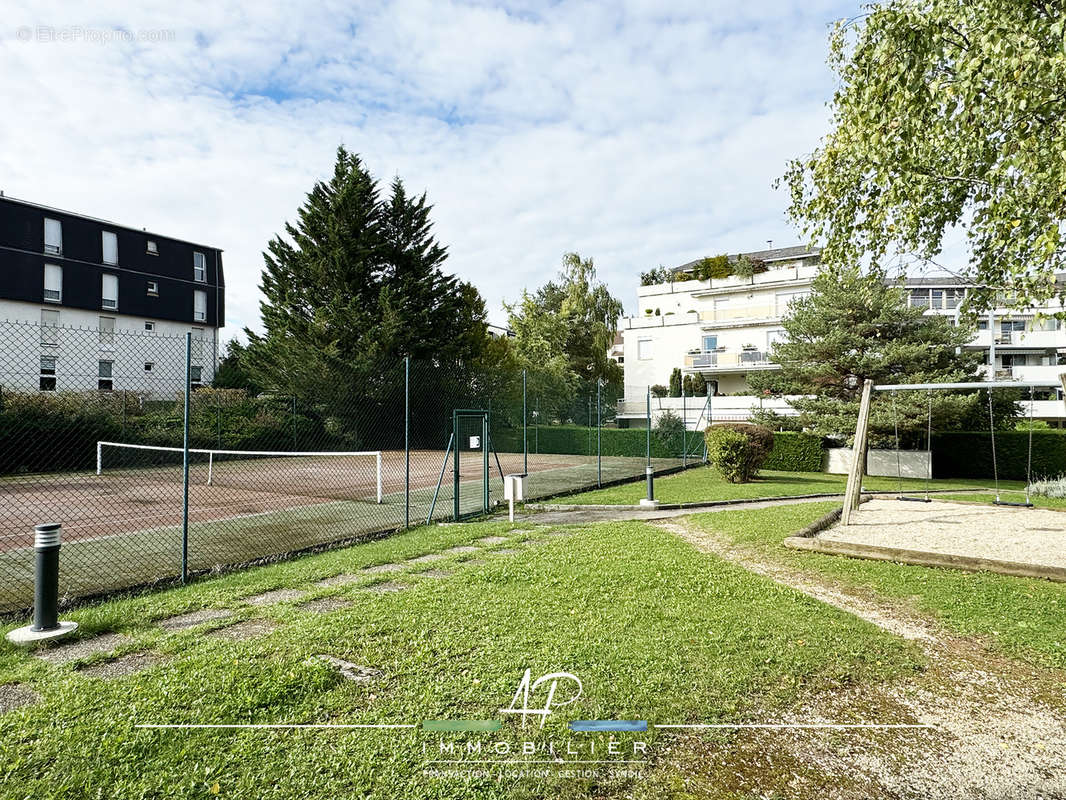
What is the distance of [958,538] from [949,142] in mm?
5115

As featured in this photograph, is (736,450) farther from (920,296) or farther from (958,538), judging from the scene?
(920,296)

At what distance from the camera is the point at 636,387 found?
45.1 metres

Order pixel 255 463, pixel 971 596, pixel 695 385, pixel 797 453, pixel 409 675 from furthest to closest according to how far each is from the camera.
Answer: pixel 695 385 → pixel 797 453 → pixel 255 463 → pixel 971 596 → pixel 409 675

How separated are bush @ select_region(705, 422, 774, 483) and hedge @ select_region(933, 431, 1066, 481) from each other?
8.89 metres

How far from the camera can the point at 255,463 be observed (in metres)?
18.8

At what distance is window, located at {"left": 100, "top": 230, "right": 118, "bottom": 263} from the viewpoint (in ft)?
125

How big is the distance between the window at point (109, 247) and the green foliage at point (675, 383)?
1405 inches

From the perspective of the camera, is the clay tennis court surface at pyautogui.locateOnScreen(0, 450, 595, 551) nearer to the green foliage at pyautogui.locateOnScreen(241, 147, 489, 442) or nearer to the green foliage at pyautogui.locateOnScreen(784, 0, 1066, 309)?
the green foliage at pyautogui.locateOnScreen(784, 0, 1066, 309)

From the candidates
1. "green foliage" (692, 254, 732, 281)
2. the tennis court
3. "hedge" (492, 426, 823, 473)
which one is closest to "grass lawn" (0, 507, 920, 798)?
the tennis court

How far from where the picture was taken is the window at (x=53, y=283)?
35562 millimetres

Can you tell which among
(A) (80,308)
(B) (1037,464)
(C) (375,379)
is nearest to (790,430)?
(B) (1037,464)

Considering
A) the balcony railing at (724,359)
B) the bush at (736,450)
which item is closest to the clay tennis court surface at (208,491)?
the bush at (736,450)

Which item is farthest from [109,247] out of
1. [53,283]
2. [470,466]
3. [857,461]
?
[857,461]

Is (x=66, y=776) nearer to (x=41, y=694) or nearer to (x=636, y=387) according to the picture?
(x=41, y=694)
